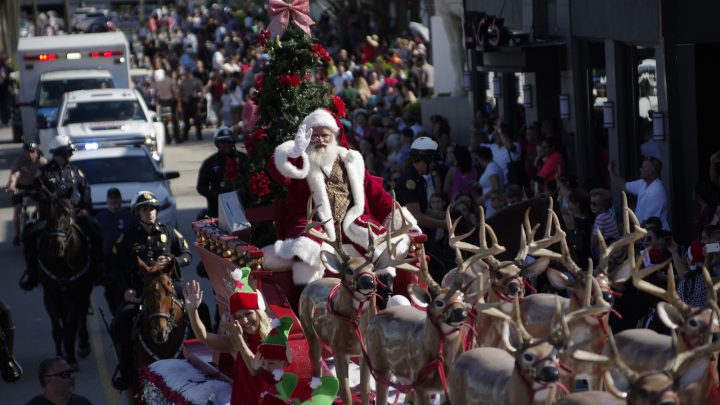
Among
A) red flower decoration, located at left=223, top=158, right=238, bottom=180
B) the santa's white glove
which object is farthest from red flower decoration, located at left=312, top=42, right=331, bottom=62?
red flower decoration, located at left=223, top=158, right=238, bottom=180

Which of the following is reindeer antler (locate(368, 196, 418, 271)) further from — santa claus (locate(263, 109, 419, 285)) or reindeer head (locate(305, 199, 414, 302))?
santa claus (locate(263, 109, 419, 285))

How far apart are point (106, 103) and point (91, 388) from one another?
14.8 metres

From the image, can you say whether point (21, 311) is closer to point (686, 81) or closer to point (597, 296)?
point (686, 81)

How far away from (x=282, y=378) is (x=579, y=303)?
196cm

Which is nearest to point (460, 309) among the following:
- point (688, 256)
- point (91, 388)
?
point (688, 256)

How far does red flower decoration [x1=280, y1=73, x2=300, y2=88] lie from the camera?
42.0 feet

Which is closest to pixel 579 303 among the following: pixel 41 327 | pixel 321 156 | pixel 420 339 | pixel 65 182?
pixel 420 339

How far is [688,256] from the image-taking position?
12523mm

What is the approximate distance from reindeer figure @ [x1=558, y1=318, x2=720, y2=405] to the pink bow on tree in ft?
19.6

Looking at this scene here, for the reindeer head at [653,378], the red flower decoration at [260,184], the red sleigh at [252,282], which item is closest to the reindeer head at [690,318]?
the reindeer head at [653,378]

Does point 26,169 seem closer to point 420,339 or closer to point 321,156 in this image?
point 321,156

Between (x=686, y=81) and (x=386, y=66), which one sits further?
(x=386, y=66)

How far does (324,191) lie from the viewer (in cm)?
1191

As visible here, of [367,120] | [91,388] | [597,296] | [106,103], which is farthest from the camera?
[106,103]
